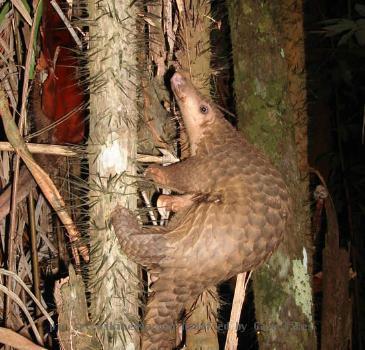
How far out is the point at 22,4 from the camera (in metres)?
1.45

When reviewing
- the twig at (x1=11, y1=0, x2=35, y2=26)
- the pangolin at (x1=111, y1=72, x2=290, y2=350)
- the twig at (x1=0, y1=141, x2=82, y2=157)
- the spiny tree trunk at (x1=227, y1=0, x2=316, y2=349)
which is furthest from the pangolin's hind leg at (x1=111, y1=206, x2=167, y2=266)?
the twig at (x1=11, y1=0, x2=35, y2=26)

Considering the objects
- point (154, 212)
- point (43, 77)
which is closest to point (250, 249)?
point (154, 212)

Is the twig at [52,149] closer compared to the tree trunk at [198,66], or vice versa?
the twig at [52,149]

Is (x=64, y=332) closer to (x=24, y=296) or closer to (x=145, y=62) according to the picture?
(x=24, y=296)

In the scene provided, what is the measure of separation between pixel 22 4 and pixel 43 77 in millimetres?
258

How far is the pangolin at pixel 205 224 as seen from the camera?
1.10 meters

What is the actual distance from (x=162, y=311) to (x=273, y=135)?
76 centimetres

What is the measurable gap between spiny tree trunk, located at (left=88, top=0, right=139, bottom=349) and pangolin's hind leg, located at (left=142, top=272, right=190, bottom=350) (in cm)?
9

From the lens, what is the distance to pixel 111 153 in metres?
1.08

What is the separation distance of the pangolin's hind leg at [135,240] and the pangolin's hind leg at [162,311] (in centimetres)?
7

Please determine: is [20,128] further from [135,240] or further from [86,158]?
[135,240]

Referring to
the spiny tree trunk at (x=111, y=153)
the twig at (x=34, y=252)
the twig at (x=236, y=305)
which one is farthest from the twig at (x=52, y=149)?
the twig at (x=236, y=305)

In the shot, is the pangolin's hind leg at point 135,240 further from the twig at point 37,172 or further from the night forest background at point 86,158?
the twig at point 37,172

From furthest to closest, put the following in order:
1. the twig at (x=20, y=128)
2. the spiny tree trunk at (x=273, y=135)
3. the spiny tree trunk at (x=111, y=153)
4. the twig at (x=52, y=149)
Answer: the spiny tree trunk at (x=273, y=135) < the twig at (x=20, y=128) < the twig at (x=52, y=149) < the spiny tree trunk at (x=111, y=153)
